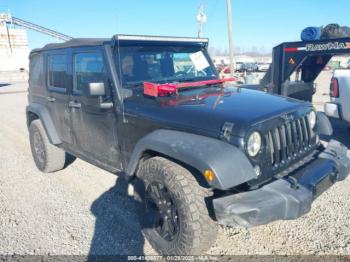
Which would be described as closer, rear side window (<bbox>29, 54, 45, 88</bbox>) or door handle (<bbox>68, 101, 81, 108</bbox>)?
door handle (<bbox>68, 101, 81, 108</bbox>)

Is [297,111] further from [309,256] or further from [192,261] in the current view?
[192,261]

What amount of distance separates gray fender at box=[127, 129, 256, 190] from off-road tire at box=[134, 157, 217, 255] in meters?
0.18

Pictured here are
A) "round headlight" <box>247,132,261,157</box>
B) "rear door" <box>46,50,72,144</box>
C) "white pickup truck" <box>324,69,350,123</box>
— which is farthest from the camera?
"white pickup truck" <box>324,69,350,123</box>

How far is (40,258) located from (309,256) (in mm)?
2466

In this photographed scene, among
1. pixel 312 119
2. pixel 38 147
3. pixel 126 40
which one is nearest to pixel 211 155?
pixel 312 119

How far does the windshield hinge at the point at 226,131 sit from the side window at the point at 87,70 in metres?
1.56

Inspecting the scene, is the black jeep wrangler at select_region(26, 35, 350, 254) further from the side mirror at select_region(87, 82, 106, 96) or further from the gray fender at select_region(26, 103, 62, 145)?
the gray fender at select_region(26, 103, 62, 145)

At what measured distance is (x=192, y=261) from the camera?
9.05ft

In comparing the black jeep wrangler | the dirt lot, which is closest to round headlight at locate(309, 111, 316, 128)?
the black jeep wrangler

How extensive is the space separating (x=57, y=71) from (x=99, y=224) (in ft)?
7.27

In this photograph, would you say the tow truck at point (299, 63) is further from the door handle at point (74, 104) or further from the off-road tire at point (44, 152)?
the off-road tire at point (44, 152)

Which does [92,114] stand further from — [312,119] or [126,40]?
[312,119]

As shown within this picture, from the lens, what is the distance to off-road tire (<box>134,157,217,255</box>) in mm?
2574

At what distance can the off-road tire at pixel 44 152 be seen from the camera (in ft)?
16.0
